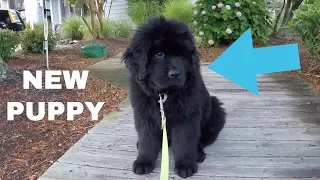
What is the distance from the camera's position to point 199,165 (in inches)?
107

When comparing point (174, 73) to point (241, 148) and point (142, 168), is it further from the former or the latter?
point (241, 148)

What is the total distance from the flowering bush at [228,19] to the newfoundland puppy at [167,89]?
648 centimetres

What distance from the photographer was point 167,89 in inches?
94.6

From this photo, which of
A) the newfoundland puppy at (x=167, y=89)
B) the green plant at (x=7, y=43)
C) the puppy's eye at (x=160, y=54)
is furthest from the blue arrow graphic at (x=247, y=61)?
the green plant at (x=7, y=43)

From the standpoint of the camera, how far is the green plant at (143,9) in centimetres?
1531

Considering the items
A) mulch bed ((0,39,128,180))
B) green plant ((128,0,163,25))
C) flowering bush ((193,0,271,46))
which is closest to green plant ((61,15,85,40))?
green plant ((128,0,163,25))

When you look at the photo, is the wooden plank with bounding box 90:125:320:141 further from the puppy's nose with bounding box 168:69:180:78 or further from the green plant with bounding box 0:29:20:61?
the green plant with bounding box 0:29:20:61

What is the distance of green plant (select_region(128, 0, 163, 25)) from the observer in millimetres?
15311

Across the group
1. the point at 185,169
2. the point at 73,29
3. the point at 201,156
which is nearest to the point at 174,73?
the point at 185,169

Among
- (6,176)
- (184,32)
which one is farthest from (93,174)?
(184,32)

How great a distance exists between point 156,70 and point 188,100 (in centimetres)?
38

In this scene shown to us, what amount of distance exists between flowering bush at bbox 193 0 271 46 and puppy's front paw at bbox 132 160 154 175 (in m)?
6.76

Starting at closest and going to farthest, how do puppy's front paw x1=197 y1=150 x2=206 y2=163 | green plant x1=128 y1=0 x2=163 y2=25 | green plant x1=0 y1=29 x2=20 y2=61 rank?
puppy's front paw x1=197 y1=150 x2=206 y2=163
green plant x1=0 y1=29 x2=20 y2=61
green plant x1=128 y1=0 x2=163 y2=25

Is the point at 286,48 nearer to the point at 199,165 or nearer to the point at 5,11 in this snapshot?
the point at 199,165
